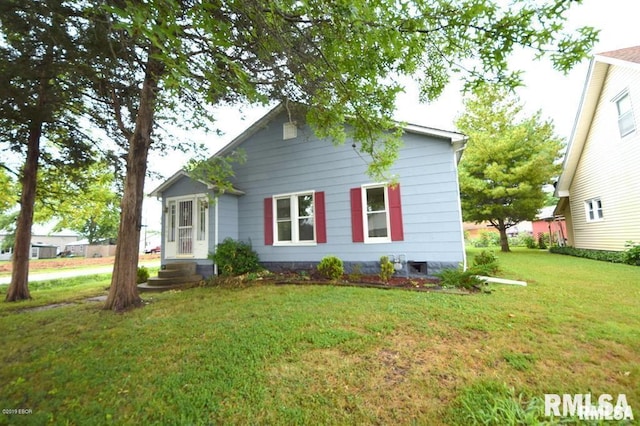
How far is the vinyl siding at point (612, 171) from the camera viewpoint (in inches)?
340

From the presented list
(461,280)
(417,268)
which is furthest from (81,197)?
(461,280)

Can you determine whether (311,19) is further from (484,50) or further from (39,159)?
(39,159)

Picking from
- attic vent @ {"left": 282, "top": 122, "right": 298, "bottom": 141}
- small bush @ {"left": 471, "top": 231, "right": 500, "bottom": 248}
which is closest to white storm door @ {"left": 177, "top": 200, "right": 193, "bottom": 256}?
attic vent @ {"left": 282, "top": 122, "right": 298, "bottom": 141}

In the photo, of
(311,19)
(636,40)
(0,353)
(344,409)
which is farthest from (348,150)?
(636,40)

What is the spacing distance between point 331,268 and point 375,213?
6.63 ft

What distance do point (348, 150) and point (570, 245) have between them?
553 inches

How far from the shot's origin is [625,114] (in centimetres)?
889

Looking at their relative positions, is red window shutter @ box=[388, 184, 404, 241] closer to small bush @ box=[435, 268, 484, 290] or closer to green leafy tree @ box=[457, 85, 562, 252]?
small bush @ box=[435, 268, 484, 290]

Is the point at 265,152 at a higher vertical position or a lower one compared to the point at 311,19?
higher

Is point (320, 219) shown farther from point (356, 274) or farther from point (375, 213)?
point (356, 274)

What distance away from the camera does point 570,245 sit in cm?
1391

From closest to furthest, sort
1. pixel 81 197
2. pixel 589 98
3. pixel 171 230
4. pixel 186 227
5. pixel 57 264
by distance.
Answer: pixel 186 227 → pixel 171 230 → pixel 589 98 → pixel 81 197 → pixel 57 264

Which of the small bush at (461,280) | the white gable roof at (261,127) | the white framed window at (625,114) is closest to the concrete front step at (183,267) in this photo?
the white gable roof at (261,127)

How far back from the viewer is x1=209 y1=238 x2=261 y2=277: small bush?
26.6 ft
